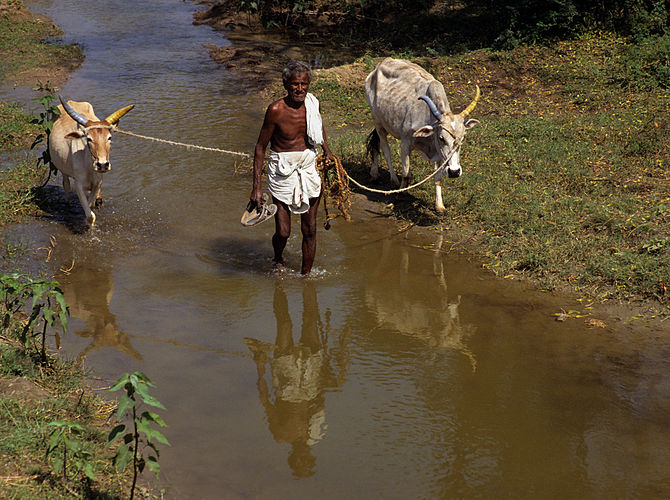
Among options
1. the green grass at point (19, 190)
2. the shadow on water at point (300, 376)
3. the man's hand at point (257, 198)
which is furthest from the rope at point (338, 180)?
the green grass at point (19, 190)

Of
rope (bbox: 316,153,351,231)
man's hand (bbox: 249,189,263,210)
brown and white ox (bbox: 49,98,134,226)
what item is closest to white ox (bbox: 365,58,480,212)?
rope (bbox: 316,153,351,231)

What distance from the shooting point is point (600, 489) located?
412 centimetres

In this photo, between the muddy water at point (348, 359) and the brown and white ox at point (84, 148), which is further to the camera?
the brown and white ox at point (84, 148)

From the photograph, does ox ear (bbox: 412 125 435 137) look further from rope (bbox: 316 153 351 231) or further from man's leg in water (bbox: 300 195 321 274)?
man's leg in water (bbox: 300 195 321 274)

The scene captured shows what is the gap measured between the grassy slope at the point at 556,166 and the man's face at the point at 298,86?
2592 mm

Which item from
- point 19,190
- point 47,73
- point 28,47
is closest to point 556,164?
point 19,190

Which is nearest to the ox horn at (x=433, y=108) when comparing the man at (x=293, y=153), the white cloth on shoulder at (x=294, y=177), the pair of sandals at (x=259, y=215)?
the man at (x=293, y=153)

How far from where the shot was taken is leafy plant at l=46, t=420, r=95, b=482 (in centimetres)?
355

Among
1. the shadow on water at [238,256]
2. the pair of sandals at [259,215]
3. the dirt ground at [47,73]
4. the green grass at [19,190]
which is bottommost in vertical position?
the dirt ground at [47,73]

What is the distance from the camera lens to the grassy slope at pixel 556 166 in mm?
6805

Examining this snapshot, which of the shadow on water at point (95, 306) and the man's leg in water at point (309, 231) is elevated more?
the man's leg in water at point (309, 231)

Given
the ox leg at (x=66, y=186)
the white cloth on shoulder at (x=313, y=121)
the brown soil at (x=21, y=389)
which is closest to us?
the brown soil at (x=21, y=389)

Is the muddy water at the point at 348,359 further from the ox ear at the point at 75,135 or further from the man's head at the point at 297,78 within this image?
the man's head at the point at 297,78

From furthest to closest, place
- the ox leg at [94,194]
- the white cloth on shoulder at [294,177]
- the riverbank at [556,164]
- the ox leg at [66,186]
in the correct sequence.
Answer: the ox leg at [66,186], the ox leg at [94,194], the riverbank at [556,164], the white cloth on shoulder at [294,177]
